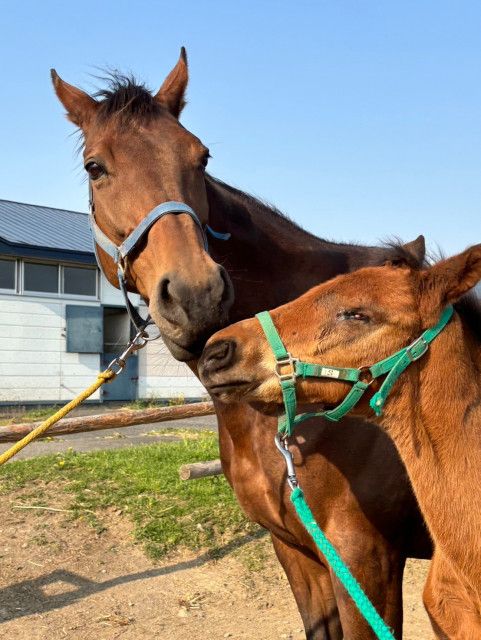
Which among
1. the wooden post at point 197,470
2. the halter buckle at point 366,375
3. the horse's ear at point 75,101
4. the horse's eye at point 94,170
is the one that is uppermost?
the horse's ear at point 75,101

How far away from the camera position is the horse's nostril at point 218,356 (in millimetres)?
2234

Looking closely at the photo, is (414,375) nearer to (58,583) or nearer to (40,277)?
(58,583)

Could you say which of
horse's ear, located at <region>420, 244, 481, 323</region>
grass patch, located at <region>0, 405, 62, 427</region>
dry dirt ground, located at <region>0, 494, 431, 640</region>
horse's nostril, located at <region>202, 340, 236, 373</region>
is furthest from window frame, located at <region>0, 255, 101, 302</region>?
horse's ear, located at <region>420, 244, 481, 323</region>

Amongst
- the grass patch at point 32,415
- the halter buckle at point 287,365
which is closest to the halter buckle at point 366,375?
the halter buckle at point 287,365

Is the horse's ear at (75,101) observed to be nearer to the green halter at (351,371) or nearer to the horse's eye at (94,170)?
the horse's eye at (94,170)

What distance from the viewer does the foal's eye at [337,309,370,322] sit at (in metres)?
2.29

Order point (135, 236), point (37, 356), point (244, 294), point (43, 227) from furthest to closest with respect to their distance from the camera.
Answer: point (43, 227) → point (37, 356) → point (244, 294) → point (135, 236)

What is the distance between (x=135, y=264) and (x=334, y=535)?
1.47 meters

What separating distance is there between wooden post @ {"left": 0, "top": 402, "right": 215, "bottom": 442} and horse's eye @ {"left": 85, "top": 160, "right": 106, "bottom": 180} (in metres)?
2.90

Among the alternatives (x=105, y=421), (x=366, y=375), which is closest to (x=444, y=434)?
(x=366, y=375)

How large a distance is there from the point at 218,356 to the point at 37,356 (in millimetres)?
13724

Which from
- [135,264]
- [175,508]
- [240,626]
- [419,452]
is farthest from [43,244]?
[419,452]

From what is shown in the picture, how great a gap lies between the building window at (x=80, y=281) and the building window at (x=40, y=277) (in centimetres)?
27

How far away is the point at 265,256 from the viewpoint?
11.1ft
